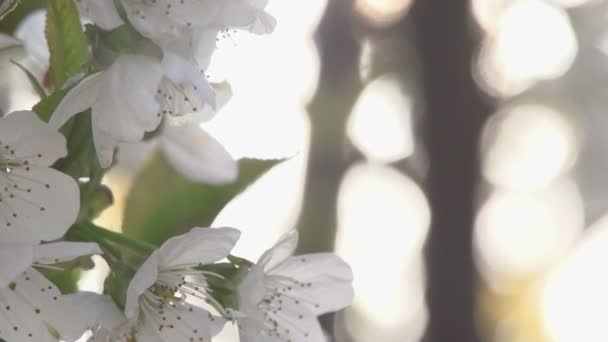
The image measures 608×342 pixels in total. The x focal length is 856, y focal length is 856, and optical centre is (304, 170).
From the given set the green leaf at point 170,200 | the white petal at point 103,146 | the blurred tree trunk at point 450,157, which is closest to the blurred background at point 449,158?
the blurred tree trunk at point 450,157

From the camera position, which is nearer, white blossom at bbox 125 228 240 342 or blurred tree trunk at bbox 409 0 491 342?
white blossom at bbox 125 228 240 342

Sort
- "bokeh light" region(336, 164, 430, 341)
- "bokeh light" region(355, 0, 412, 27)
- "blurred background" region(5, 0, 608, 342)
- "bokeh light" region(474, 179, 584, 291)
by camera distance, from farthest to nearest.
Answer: "bokeh light" region(474, 179, 584, 291)
"bokeh light" region(336, 164, 430, 341)
"bokeh light" region(355, 0, 412, 27)
"blurred background" region(5, 0, 608, 342)

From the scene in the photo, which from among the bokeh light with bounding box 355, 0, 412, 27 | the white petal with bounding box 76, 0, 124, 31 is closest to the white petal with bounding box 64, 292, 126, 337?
the white petal with bounding box 76, 0, 124, 31

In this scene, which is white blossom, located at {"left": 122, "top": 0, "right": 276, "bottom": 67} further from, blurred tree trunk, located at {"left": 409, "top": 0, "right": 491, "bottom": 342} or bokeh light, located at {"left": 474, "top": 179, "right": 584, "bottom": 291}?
bokeh light, located at {"left": 474, "top": 179, "right": 584, "bottom": 291}

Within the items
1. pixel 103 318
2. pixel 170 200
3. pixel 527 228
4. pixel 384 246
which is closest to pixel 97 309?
pixel 103 318

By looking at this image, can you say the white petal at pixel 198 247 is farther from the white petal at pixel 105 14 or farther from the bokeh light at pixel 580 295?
the bokeh light at pixel 580 295

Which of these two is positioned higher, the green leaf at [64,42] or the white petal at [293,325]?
the green leaf at [64,42]
